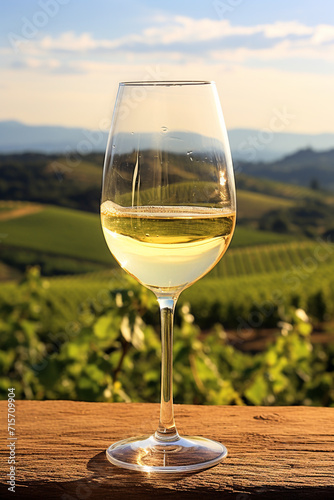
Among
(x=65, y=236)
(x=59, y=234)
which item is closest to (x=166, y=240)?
(x=65, y=236)

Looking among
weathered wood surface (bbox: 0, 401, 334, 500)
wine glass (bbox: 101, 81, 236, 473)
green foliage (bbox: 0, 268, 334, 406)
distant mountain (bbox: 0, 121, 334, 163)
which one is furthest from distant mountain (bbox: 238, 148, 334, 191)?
wine glass (bbox: 101, 81, 236, 473)

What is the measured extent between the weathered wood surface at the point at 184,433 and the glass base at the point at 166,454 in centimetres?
3

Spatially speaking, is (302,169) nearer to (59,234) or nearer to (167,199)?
(59,234)

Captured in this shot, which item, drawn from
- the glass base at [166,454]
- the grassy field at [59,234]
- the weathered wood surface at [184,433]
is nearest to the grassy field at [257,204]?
the grassy field at [59,234]

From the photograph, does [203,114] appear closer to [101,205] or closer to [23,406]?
[101,205]

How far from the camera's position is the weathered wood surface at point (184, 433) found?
46.8 inches

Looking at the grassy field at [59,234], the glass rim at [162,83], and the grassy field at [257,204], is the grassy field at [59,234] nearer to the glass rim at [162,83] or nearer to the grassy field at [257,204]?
the grassy field at [257,204]

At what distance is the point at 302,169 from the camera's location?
82.5 metres

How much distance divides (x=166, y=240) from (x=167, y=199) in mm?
87

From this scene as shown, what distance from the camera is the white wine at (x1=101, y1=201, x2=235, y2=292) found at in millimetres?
1306

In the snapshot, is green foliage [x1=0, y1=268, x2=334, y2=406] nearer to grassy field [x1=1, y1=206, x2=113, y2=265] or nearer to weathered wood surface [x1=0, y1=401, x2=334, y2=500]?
weathered wood surface [x1=0, y1=401, x2=334, y2=500]

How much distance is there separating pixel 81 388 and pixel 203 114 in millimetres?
1689

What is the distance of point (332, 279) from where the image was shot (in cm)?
2881

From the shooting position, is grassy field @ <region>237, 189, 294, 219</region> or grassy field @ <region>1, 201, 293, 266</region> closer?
grassy field @ <region>1, 201, 293, 266</region>
